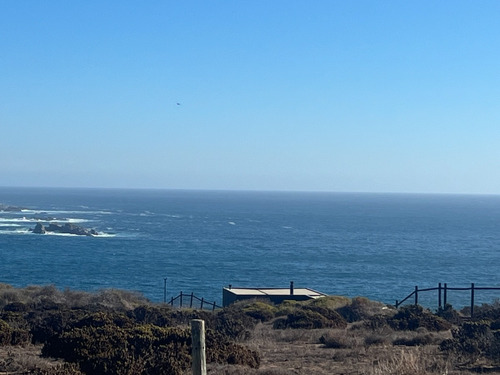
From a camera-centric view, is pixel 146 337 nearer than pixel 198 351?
No

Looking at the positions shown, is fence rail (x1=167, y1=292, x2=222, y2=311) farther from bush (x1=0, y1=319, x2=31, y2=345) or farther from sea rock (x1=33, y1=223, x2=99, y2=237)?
sea rock (x1=33, y1=223, x2=99, y2=237)

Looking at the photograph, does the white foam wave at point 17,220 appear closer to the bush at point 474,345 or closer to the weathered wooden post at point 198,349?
the bush at point 474,345

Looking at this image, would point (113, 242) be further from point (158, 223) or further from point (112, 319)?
point (112, 319)

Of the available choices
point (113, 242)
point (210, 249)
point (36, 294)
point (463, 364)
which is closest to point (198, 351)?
point (463, 364)

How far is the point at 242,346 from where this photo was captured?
12.5 metres

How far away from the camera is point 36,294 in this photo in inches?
1048

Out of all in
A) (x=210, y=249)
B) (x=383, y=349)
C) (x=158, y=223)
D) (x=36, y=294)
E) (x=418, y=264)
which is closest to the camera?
(x=383, y=349)

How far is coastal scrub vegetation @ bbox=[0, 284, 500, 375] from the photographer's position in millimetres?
10375

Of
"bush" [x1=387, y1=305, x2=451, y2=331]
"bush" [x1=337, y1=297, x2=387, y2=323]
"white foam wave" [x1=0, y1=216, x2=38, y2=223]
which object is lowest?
"white foam wave" [x1=0, y1=216, x2=38, y2=223]

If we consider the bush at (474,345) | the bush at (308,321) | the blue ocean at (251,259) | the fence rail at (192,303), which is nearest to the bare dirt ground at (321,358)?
the bush at (474,345)

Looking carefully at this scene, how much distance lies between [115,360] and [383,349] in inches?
223

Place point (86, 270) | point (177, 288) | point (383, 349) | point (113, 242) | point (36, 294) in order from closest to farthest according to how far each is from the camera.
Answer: point (383, 349) < point (36, 294) < point (177, 288) < point (86, 270) < point (113, 242)

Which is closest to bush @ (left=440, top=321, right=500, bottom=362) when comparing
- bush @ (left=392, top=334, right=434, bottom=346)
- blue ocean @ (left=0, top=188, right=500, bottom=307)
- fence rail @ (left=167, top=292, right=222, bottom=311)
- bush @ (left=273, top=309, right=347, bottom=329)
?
bush @ (left=392, top=334, right=434, bottom=346)

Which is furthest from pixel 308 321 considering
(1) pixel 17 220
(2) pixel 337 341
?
(1) pixel 17 220
